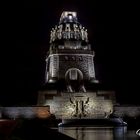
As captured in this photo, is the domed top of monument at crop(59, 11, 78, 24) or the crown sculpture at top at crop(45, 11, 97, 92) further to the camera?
the domed top of monument at crop(59, 11, 78, 24)

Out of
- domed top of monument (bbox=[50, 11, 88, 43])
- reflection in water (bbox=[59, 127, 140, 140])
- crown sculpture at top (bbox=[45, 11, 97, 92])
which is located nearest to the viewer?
reflection in water (bbox=[59, 127, 140, 140])

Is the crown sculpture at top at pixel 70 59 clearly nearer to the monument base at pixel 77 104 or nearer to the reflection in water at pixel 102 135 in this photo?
the monument base at pixel 77 104

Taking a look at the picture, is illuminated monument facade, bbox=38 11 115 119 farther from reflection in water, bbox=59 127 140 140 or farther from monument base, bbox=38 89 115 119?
reflection in water, bbox=59 127 140 140

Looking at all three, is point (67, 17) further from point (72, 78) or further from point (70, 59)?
point (72, 78)

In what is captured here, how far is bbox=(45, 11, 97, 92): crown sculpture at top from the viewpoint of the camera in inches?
1593

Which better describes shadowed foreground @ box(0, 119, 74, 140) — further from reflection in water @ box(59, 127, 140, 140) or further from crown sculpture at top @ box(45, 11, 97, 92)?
crown sculpture at top @ box(45, 11, 97, 92)

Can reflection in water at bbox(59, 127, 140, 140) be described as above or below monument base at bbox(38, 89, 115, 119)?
below

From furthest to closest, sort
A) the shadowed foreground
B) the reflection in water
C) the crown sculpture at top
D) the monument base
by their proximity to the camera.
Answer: the crown sculpture at top
the monument base
the reflection in water
the shadowed foreground

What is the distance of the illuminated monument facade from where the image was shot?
116ft

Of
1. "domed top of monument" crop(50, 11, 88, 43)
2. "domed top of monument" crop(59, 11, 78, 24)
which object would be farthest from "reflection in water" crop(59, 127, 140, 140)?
"domed top of monument" crop(59, 11, 78, 24)

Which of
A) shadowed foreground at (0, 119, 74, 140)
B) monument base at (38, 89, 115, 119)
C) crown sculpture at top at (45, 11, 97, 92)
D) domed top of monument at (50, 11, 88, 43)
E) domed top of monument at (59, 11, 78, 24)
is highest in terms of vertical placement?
domed top of monument at (59, 11, 78, 24)

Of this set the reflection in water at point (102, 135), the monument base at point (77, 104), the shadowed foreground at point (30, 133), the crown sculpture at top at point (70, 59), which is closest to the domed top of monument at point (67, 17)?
the crown sculpture at top at point (70, 59)

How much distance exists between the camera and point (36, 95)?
38031 millimetres

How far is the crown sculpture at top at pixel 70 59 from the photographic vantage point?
40.5 meters
